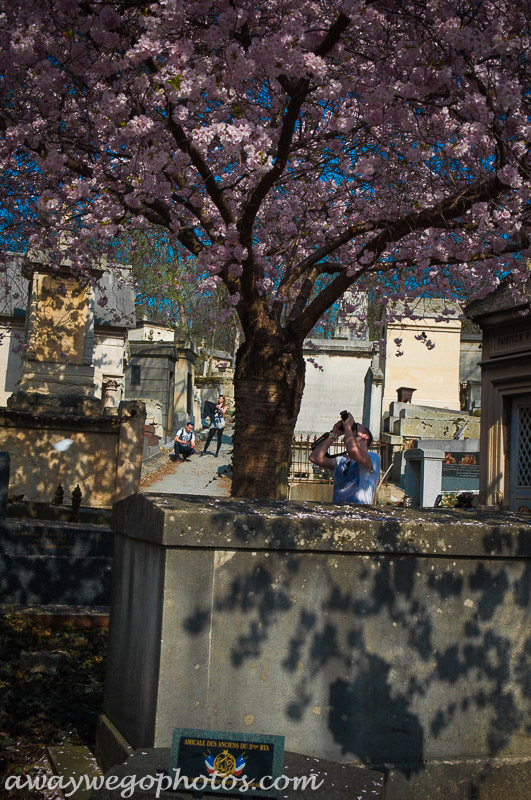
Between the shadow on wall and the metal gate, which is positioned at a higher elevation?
the metal gate

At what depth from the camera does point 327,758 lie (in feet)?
11.1

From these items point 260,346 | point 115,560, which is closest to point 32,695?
point 115,560

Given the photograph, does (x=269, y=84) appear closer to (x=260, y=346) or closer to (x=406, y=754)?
(x=260, y=346)

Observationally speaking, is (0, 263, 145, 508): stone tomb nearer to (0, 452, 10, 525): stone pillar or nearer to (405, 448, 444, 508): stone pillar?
(0, 452, 10, 525): stone pillar

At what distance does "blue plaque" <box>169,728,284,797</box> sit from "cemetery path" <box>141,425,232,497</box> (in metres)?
12.0

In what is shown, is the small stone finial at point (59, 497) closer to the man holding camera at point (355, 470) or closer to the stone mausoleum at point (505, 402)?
the man holding camera at point (355, 470)

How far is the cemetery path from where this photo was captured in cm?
1788

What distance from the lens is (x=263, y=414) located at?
26.0 feet

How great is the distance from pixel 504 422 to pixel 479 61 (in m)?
6.49

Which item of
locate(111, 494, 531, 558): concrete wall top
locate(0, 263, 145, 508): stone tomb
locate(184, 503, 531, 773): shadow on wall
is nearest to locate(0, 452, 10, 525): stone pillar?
locate(0, 263, 145, 508): stone tomb

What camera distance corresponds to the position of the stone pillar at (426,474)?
49.9 feet

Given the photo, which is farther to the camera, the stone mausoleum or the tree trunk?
the stone mausoleum

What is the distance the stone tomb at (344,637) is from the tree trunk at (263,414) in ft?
13.8

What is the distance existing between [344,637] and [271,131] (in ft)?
18.6
